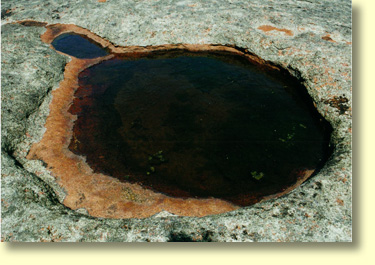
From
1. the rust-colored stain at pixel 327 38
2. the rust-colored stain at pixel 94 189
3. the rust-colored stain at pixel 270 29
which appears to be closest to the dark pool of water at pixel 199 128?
the rust-colored stain at pixel 94 189

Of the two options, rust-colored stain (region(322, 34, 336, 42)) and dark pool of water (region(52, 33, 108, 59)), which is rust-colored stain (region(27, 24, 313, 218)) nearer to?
dark pool of water (region(52, 33, 108, 59))

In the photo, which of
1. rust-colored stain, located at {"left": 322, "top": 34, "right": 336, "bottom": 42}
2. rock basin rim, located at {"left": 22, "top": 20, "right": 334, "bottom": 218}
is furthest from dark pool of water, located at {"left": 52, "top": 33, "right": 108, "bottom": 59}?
rust-colored stain, located at {"left": 322, "top": 34, "right": 336, "bottom": 42}

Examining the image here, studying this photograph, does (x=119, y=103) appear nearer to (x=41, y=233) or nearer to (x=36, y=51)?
(x=36, y=51)

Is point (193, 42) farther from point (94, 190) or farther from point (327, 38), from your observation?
point (94, 190)

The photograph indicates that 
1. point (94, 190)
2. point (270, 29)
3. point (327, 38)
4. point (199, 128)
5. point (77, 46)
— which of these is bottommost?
point (94, 190)

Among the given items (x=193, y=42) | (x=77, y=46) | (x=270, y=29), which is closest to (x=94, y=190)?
(x=193, y=42)

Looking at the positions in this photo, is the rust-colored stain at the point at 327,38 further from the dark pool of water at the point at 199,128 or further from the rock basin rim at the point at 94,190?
the rock basin rim at the point at 94,190
